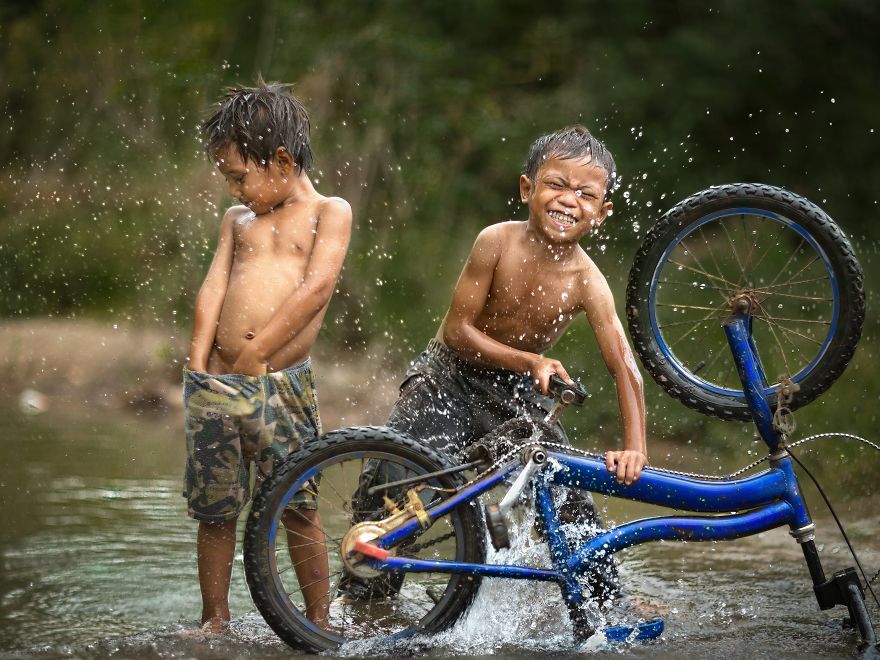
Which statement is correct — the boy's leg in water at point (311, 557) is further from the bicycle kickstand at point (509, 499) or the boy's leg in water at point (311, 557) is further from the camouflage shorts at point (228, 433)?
the bicycle kickstand at point (509, 499)

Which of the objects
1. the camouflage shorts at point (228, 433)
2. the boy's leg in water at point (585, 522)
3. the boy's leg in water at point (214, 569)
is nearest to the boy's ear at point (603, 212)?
the boy's leg in water at point (585, 522)

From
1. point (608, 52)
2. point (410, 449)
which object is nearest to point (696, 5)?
point (608, 52)

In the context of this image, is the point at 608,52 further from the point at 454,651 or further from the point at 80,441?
the point at 454,651

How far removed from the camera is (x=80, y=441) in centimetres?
515

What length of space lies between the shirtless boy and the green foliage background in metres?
3.11

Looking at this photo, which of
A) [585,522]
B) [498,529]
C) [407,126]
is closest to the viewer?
[498,529]

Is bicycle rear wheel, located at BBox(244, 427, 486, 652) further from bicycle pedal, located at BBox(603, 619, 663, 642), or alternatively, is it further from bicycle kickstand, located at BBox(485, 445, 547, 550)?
bicycle pedal, located at BBox(603, 619, 663, 642)

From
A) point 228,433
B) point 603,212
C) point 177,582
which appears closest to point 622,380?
point 603,212

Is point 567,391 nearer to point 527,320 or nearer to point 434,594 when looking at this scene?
point 527,320

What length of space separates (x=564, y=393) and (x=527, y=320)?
1.57 feet

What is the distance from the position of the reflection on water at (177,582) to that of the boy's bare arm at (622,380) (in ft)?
1.44

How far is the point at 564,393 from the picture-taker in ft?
8.73

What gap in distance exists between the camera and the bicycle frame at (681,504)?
263cm

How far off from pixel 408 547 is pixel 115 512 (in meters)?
1.68
